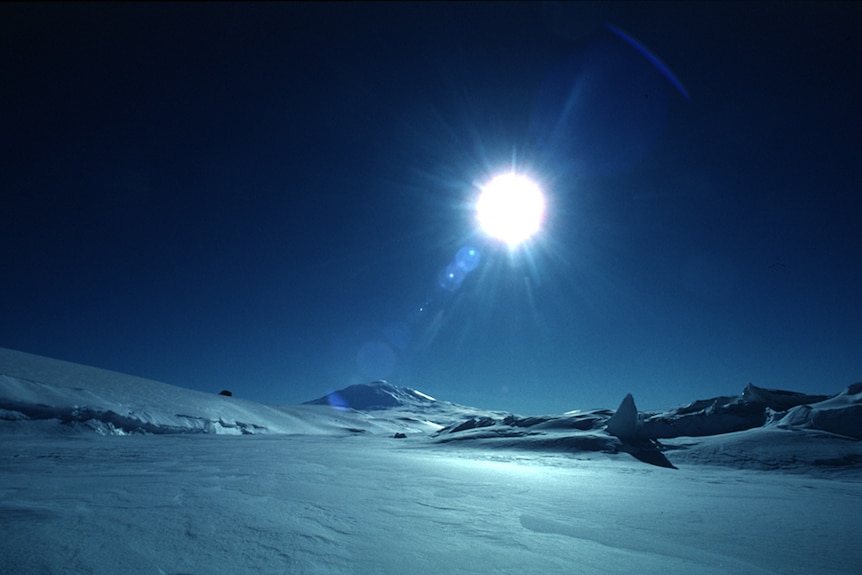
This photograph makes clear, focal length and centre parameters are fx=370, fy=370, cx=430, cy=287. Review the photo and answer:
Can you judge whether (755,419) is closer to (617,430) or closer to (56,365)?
(617,430)

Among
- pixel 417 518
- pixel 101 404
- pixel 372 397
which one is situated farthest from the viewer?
pixel 372 397

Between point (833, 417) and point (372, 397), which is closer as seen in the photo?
point (833, 417)

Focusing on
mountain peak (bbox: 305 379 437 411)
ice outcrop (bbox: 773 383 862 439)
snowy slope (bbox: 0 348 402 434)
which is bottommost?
snowy slope (bbox: 0 348 402 434)

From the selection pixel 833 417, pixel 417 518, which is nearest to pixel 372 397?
pixel 833 417

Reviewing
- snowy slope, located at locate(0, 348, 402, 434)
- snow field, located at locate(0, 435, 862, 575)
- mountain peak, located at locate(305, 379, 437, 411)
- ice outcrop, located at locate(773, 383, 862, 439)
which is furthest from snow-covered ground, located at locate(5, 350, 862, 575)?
mountain peak, located at locate(305, 379, 437, 411)

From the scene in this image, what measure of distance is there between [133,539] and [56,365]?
1570 inches

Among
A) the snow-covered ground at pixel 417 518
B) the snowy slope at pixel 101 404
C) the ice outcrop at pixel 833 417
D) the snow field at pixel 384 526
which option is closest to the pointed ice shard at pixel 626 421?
the ice outcrop at pixel 833 417

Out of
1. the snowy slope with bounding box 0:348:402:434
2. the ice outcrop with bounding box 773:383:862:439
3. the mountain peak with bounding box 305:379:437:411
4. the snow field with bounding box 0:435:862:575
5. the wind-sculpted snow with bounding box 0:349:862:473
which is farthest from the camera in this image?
the mountain peak with bounding box 305:379:437:411

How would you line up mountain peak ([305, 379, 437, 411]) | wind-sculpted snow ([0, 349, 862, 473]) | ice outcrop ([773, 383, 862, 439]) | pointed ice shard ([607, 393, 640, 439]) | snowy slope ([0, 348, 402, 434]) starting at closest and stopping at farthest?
Result: 1. wind-sculpted snow ([0, 349, 862, 473])
2. ice outcrop ([773, 383, 862, 439])
3. snowy slope ([0, 348, 402, 434])
4. pointed ice shard ([607, 393, 640, 439])
5. mountain peak ([305, 379, 437, 411])

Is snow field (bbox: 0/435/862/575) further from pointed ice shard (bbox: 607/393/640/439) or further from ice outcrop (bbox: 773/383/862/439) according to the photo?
pointed ice shard (bbox: 607/393/640/439)

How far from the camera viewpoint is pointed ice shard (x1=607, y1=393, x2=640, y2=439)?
72.5 feet

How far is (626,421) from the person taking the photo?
72.7ft

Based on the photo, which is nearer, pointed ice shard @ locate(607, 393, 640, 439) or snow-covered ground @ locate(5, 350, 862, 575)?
snow-covered ground @ locate(5, 350, 862, 575)

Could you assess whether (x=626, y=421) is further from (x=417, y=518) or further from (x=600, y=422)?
(x=417, y=518)
